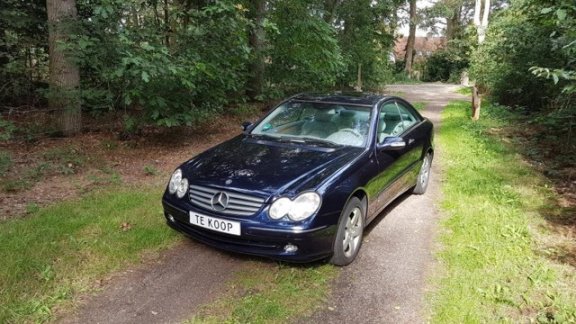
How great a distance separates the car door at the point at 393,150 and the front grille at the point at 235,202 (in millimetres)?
1329

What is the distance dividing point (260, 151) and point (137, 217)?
5.38ft

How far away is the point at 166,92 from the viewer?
755 cm

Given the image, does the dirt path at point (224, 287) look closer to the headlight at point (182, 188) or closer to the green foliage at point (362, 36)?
the headlight at point (182, 188)

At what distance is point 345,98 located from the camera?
502 cm

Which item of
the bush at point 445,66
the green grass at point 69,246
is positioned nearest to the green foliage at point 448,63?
the bush at point 445,66

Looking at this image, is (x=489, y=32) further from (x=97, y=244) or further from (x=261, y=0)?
(x=97, y=244)

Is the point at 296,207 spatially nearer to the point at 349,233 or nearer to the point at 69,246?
the point at 349,233

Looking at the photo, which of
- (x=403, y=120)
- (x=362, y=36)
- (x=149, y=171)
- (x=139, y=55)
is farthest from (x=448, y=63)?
(x=149, y=171)

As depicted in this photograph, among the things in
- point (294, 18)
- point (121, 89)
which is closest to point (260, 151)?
point (121, 89)

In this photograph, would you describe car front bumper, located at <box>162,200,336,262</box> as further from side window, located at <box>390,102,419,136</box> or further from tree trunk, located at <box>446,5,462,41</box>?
tree trunk, located at <box>446,5,462,41</box>

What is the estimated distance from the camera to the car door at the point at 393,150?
439cm

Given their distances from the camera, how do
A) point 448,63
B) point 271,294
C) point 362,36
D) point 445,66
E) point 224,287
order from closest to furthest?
point 271,294 → point 224,287 → point 362,36 → point 448,63 → point 445,66

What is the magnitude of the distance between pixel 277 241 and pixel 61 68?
19.4 feet

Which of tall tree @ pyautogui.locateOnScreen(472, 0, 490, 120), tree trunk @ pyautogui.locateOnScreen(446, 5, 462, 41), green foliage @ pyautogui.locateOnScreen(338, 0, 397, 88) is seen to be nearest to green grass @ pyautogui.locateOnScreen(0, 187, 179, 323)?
tall tree @ pyautogui.locateOnScreen(472, 0, 490, 120)
